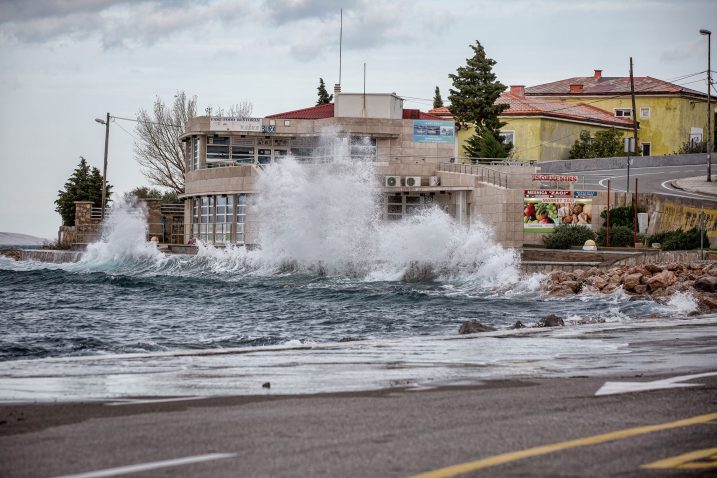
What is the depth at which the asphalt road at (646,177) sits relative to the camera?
5856 centimetres

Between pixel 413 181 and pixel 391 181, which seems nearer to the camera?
pixel 413 181

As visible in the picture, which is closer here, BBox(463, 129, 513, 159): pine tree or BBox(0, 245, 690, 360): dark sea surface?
BBox(0, 245, 690, 360): dark sea surface

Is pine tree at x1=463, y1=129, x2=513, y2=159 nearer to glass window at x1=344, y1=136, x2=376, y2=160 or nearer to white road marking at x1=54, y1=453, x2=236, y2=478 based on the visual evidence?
glass window at x1=344, y1=136, x2=376, y2=160

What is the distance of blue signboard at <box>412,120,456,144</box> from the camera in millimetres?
71812

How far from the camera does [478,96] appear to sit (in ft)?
267

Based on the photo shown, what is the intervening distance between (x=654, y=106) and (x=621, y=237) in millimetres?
45840

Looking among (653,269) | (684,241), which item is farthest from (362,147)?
(653,269)

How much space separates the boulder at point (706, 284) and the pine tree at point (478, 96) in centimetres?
4880

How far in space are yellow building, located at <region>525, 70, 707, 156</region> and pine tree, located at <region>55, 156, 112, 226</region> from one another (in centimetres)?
3833

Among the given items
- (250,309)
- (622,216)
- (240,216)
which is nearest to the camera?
(250,309)

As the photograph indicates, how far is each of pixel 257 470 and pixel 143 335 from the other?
1584 centimetres

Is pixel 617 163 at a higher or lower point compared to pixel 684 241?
higher

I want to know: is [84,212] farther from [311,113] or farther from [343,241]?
[343,241]

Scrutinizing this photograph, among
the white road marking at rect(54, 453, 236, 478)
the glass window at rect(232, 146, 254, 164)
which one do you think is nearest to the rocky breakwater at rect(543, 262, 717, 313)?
the white road marking at rect(54, 453, 236, 478)
